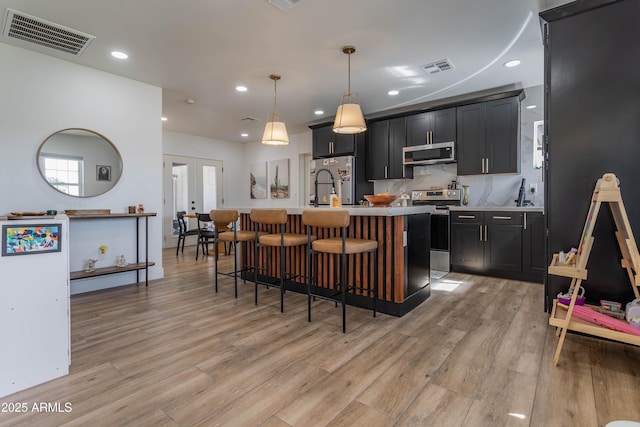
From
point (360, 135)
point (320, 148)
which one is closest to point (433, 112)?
point (360, 135)

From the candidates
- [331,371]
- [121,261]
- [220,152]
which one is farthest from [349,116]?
[220,152]

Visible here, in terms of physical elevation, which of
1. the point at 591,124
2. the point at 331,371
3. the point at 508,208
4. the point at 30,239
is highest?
the point at 591,124

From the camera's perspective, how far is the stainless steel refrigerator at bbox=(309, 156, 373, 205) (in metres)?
5.72

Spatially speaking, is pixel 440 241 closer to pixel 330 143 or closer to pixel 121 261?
pixel 330 143

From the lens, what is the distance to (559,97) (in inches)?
100

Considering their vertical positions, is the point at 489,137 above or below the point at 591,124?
above

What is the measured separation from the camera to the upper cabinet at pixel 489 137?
4434 millimetres

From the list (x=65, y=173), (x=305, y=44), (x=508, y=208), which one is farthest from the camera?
(x=508, y=208)

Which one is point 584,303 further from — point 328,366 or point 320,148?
point 320,148

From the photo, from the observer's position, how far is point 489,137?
4.62m

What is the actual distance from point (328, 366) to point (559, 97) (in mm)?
2775

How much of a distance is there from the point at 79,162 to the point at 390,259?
3.83m

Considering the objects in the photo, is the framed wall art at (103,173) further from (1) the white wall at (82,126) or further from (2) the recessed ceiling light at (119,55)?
(2) the recessed ceiling light at (119,55)

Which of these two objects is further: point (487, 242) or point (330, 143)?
point (330, 143)
